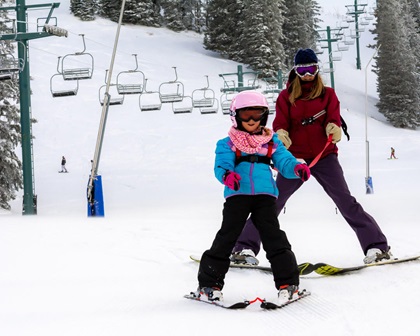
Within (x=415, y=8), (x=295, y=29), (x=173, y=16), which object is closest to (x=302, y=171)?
(x=295, y=29)

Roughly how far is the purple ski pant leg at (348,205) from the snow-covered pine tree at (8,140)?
17.4m

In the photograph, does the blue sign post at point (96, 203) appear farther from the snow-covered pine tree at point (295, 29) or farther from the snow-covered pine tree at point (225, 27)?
the snow-covered pine tree at point (295, 29)

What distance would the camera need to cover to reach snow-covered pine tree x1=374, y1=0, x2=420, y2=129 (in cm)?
5661

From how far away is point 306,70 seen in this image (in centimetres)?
548

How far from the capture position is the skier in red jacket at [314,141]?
5477 millimetres

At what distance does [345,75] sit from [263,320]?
2558 inches

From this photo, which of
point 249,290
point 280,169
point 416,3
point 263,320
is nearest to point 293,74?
point 280,169

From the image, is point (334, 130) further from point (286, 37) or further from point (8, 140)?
point (286, 37)

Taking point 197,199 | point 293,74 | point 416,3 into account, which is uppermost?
point 416,3

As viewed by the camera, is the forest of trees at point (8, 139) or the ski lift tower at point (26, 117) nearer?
the ski lift tower at point (26, 117)

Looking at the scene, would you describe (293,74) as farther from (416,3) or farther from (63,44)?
(416,3)

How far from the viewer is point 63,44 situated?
5897 centimetres

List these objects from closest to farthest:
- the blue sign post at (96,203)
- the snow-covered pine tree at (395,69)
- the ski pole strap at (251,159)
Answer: the ski pole strap at (251,159) < the blue sign post at (96,203) < the snow-covered pine tree at (395,69)

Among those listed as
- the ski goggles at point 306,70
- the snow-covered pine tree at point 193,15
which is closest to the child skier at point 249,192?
the ski goggles at point 306,70
